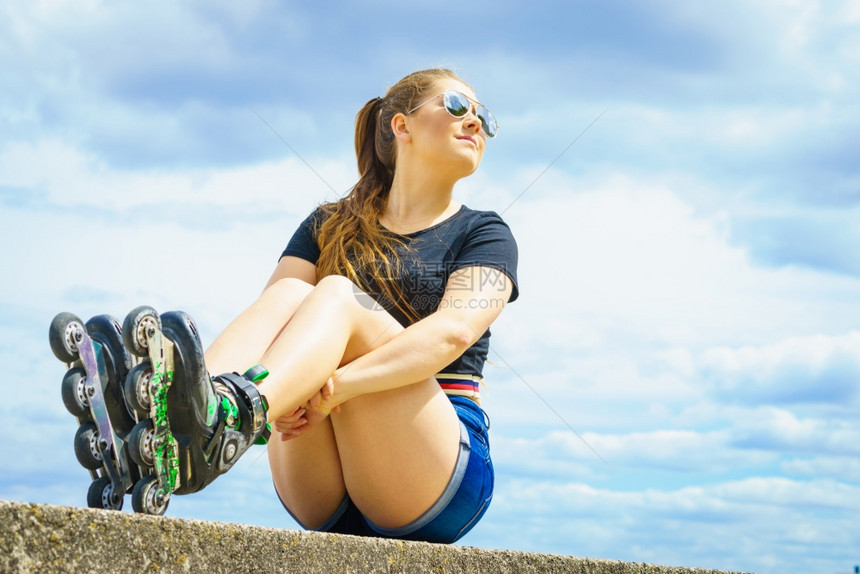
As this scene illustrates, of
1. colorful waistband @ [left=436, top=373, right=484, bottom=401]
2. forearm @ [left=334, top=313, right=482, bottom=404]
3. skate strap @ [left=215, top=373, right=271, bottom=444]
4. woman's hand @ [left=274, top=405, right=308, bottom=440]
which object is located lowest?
skate strap @ [left=215, top=373, right=271, bottom=444]

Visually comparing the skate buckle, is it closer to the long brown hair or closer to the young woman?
the young woman

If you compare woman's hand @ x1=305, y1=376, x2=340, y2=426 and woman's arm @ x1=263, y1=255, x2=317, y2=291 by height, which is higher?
woman's arm @ x1=263, y1=255, x2=317, y2=291

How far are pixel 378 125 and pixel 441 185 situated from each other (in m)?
0.52

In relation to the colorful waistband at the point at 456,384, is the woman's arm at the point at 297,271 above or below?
above

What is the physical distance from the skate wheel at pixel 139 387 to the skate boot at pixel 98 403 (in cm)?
7

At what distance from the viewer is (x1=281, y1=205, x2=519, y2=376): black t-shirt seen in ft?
10.2

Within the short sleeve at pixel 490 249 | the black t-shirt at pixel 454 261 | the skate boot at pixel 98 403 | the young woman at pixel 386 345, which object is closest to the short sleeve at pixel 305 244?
the young woman at pixel 386 345

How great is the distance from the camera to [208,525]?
1.78 metres

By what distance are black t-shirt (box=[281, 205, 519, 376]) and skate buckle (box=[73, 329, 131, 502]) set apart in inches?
51.9

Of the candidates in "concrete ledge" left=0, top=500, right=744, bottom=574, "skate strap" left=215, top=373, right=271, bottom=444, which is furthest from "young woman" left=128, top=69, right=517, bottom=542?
"concrete ledge" left=0, top=500, right=744, bottom=574

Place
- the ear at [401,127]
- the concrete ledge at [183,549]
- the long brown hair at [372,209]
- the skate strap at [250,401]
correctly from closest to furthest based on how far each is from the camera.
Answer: the concrete ledge at [183,549]
the skate strap at [250,401]
the long brown hair at [372,209]
the ear at [401,127]

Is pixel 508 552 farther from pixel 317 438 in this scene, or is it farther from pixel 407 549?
pixel 317 438

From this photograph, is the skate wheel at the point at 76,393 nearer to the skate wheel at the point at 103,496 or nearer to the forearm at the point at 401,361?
the skate wheel at the point at 103,496

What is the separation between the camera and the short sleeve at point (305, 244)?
3.48m
